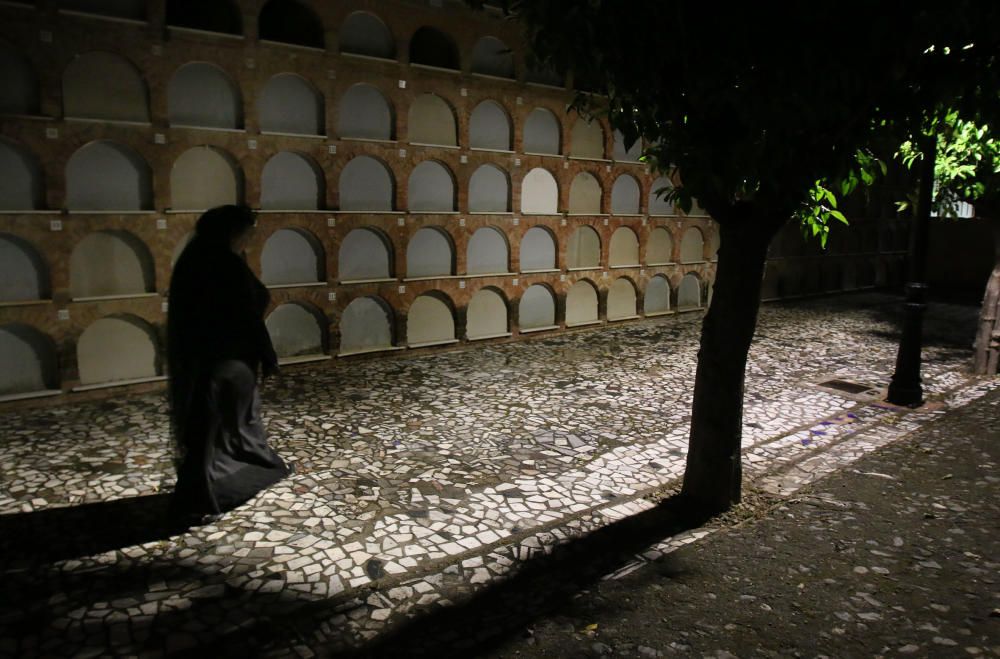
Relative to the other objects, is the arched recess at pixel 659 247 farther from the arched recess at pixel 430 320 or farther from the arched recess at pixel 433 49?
the arched recess at pixel 433 49

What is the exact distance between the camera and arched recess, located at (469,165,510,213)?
31.2 ft

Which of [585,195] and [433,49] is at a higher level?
[433,49]

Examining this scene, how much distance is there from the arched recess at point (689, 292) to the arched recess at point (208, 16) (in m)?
8.33

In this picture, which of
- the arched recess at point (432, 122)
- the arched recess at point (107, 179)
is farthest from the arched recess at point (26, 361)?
the arched recess at point (432, 122)

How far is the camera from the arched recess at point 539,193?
394 inches

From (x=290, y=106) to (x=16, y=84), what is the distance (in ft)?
8.51

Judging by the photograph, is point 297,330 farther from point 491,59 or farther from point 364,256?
point 491,59

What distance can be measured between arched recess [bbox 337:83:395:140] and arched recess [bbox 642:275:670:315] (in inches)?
216

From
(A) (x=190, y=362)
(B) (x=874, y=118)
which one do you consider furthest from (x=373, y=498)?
(B) (x=874, y=118)

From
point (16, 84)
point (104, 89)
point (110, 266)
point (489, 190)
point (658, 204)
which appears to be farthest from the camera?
point (658, 204)

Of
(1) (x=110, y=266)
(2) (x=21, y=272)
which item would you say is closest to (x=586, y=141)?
(1) (x=110, y=266)

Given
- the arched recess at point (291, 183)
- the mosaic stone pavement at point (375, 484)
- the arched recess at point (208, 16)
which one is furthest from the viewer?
the arched recess at point (291, 183)

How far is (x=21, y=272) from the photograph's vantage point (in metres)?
6.57

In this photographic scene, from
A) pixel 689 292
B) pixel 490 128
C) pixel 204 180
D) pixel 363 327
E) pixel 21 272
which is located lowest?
pixel 363 327
